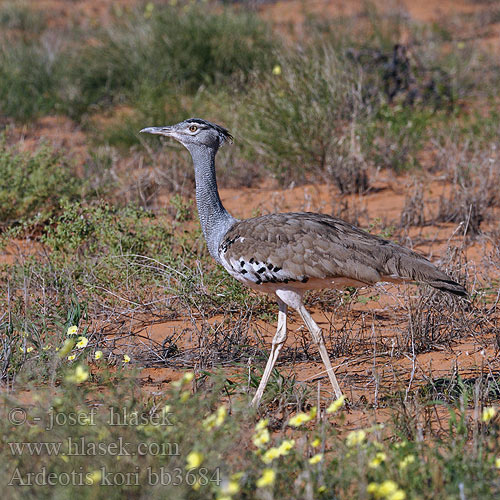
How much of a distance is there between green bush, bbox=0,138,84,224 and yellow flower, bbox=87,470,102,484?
141 inches

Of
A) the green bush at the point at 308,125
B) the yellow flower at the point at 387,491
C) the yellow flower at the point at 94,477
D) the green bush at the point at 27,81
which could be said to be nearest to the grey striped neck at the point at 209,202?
the yellow flower at the point at 94,477

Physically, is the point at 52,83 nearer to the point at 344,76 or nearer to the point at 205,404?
the point at 344,76

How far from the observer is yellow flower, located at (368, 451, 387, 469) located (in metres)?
2.34

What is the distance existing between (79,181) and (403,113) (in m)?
3.20

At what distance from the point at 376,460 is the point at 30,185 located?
4.17m

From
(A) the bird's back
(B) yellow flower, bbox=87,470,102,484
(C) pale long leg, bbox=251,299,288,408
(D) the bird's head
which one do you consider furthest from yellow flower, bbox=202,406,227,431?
(D) the bird's head

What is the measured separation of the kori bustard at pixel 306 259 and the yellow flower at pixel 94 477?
3.69 feet

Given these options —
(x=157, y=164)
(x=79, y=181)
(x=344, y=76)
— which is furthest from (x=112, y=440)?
(x=344, y=76)

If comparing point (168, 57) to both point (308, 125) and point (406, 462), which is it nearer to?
point (308, 125)

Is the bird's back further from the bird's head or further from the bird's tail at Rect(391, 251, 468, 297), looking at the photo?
the bird's head

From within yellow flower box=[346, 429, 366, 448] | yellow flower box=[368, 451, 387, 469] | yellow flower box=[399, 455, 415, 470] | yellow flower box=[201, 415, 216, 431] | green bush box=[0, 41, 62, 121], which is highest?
yellow flower box=[201, 415, 216, 431]

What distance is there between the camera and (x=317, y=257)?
137 inches

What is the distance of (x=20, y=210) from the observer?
5.78m

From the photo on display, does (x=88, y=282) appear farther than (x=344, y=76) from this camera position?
No
